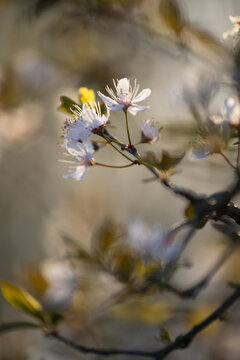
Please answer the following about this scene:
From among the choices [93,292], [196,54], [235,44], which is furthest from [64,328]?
[235,44]

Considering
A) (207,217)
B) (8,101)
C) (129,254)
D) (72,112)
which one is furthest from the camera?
(8,101)

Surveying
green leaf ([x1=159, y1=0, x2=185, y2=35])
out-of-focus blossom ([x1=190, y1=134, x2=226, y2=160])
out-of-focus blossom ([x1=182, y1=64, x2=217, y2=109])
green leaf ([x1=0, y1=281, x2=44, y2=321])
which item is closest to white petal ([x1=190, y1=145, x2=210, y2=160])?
out-of-focus blossom ([x1=190, y1=134, x2=226, y2=160])

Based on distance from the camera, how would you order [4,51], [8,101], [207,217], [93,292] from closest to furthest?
[207,217], [93,292], [8,101], [4,51]

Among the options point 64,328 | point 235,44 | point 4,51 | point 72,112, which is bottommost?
point 64,328

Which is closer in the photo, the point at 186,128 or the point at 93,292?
the point at 186,128

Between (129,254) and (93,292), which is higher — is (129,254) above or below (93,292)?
above

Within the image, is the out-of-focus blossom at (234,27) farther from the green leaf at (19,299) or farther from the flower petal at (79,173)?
the green leaf at (19,299)

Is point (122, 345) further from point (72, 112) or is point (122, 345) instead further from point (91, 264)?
point (72, 112)

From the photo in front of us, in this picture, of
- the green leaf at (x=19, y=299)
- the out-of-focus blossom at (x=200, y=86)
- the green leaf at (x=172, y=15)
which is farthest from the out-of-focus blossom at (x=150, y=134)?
the green leaf at (x=172, y=15)

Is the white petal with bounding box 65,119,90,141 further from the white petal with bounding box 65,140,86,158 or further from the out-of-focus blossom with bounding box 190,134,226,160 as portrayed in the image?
the out-of-focus blossom with bounding box 190,134,226,160
